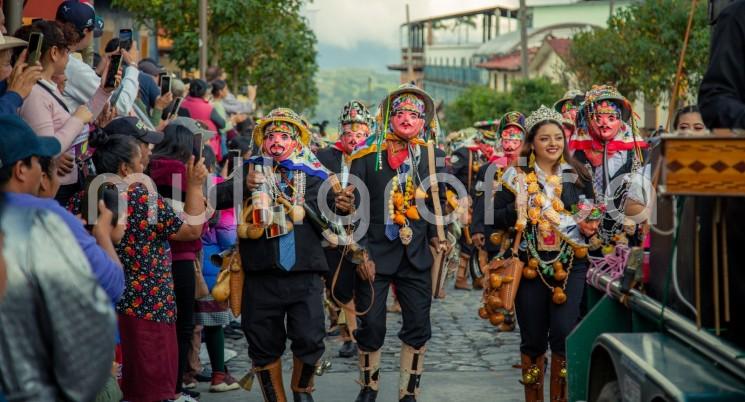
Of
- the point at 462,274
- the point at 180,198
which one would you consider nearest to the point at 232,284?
the point at 180,198

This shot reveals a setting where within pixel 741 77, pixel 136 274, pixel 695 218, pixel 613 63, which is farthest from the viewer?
pixel 613 63

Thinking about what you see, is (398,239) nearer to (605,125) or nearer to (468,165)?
(605,125)

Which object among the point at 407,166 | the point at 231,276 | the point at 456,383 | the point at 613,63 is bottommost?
the point at 456,383

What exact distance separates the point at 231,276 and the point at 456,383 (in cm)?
223

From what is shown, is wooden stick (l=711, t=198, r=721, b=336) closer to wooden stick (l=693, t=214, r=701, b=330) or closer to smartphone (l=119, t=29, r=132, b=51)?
wooden stick (l=693, t=214, r=701, b=330)

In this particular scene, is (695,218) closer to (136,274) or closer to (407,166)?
(136,274)

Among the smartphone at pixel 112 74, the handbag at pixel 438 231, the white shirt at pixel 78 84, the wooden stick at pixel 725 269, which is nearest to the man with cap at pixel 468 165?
the handbag at pixel 438 231

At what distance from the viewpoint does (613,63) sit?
3881 cm

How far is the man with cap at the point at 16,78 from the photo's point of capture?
7.12 metres

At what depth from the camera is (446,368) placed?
34.8 ft

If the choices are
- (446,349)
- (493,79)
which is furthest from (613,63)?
(493,79)

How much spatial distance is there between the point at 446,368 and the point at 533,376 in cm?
193

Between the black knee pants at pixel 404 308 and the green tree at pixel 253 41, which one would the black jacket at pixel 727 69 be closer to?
the black knee pants at pixel 404 308

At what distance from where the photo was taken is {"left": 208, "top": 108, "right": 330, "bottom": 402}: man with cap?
855cm
